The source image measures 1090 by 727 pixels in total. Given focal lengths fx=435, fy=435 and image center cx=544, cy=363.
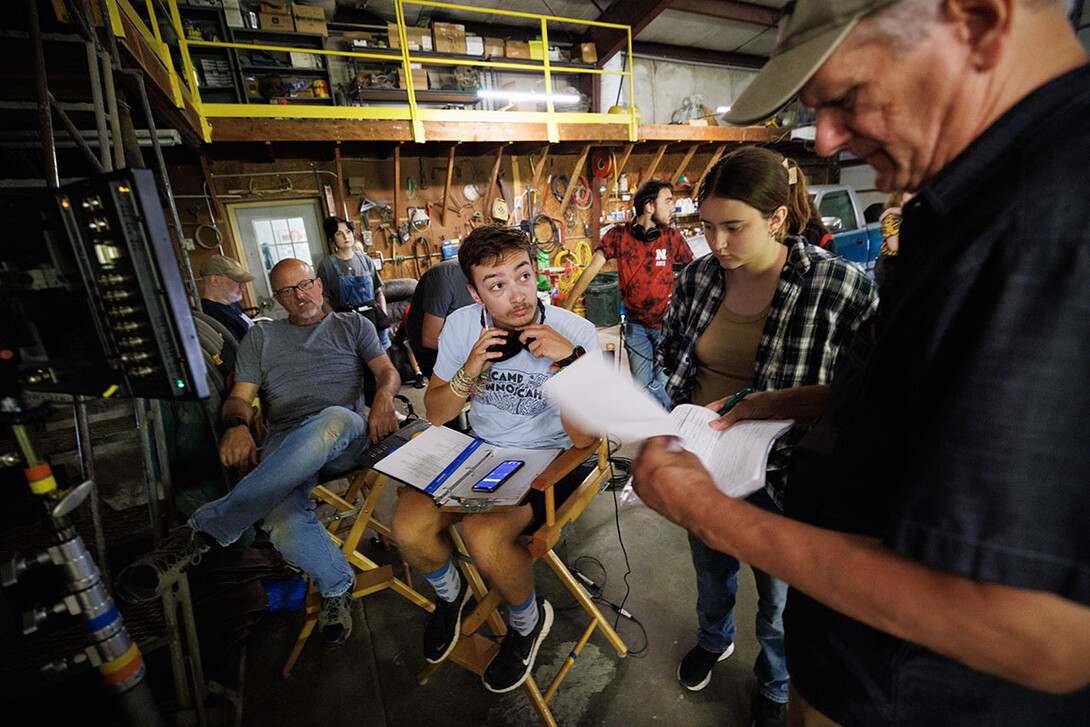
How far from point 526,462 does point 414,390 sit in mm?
4078

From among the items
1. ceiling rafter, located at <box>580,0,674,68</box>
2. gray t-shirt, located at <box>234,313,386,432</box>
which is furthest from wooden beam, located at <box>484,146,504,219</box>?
gray t-shirt, located at <box>234,313,386,432</box>

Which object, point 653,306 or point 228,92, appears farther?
point 228,92

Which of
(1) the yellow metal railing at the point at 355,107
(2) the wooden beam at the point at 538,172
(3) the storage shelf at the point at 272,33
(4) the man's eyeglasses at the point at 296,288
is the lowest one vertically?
(4) the man's eyeglasses at the point at 296,288

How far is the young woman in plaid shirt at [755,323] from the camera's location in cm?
138

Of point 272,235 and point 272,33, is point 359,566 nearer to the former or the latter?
point 272,235

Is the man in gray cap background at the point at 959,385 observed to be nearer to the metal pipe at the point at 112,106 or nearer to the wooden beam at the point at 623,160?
the metal pipe at the point at 112,106

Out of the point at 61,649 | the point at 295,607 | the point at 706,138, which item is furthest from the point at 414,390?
the point at 706,138

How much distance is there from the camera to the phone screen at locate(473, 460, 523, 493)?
1.65m

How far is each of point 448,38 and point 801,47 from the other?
28.1ft

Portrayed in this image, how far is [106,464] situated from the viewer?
219 centimetres

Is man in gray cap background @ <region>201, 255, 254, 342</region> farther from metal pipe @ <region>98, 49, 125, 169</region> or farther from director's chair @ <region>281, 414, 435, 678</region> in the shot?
director's chair @ <region>281, 414, 435, 678</region>

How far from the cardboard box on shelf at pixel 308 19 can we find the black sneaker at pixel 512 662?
27.3 ft

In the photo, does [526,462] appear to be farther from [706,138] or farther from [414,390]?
[706,138]

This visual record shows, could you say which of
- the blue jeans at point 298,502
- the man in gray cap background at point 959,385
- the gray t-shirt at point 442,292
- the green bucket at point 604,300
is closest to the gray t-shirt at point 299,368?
the blue jeans at point 298,502
